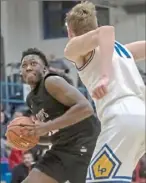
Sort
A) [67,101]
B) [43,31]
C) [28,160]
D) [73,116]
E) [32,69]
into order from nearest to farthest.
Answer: [73,116], [67,101], [32,69], [28,160], [43,31]

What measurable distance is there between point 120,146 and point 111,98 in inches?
12.6

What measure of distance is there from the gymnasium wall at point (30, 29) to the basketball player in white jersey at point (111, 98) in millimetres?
12190

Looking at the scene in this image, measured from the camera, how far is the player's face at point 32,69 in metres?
5.13

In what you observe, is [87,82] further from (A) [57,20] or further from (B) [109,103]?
(A) [57,20]

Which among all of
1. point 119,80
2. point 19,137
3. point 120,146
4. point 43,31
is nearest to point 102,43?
point 119,80

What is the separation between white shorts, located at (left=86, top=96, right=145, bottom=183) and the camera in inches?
147

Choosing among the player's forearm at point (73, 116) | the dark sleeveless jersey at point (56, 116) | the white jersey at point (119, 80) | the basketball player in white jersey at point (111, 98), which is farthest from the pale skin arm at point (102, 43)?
the dark sleeveless jersey at point (56, 116)

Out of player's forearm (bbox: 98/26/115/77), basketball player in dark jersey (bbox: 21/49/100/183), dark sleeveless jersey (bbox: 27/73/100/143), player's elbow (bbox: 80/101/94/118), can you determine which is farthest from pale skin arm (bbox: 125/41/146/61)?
dark sleeveless jersey (bbox: 27/73/100/143)

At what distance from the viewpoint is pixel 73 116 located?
4695mm

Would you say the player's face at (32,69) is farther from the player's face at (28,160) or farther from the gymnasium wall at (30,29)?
the gymnasium wall at (30,29)

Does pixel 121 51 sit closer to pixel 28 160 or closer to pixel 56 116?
pixel 56 116

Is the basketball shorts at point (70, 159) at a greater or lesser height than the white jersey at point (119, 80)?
lesser

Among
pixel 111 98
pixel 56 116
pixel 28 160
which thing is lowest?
pixel 28 160

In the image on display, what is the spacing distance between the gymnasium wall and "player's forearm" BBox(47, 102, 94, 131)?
1151 centimetres
